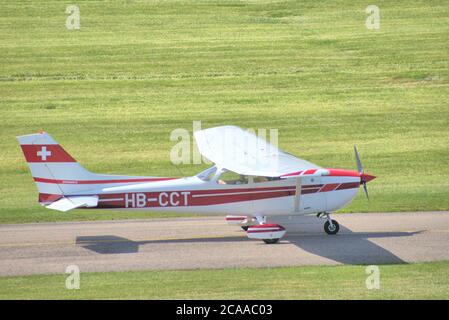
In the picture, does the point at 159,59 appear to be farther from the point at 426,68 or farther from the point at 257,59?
the point at 426,68

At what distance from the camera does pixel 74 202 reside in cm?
2152

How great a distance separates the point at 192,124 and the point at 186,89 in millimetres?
3774

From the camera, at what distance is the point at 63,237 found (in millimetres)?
22891

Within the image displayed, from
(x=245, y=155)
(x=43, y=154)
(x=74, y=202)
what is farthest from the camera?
(x=245, y=155)

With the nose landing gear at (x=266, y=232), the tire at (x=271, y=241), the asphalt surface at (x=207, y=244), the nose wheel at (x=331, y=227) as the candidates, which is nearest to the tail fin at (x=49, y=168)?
the asphalt surface at (x=207, y=244)

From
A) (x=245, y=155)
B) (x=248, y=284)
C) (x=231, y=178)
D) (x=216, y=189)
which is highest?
(x=245, y=155)

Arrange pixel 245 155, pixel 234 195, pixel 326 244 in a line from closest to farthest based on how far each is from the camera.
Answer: pixel 326 244 < pixel 234 195 < pixel 245 155

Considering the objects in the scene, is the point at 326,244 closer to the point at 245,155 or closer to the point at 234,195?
the point at 234,195

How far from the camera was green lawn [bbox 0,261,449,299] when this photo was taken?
18297mm

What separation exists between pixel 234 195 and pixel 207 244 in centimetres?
136

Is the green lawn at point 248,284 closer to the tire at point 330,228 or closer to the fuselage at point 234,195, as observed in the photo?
the fuselage at point 234,195

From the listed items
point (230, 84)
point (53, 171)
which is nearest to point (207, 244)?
point (53, 171)

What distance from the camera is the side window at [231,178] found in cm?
2225
